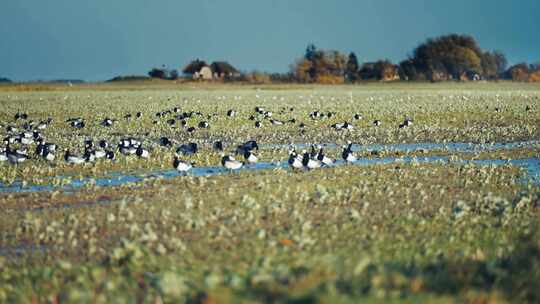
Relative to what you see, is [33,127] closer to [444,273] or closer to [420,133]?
[420,133]

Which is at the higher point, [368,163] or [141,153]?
[141,153]

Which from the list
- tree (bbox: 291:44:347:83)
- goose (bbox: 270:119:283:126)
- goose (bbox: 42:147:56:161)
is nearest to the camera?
goose (bbox: 42:147:56:161)

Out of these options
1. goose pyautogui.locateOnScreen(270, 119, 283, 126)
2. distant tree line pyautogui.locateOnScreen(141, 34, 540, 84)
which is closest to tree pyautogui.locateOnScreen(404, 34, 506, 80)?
distant tree line pyautogui.locateOnScreen(141, 34, 540, 84)

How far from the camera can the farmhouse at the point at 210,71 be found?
495 feet

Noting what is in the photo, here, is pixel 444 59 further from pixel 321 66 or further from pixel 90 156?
pixel 90 156

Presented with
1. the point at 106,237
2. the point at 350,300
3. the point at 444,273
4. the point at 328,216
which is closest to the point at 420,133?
the point at 328,216

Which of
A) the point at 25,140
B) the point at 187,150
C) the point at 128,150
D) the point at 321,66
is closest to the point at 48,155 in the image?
the point at 128,150

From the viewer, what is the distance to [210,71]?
156 m

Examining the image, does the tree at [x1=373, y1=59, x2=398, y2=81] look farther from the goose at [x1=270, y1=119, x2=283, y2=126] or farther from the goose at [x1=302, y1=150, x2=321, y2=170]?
the goose at [x1=302, y1=150, x2=321, y2=170]

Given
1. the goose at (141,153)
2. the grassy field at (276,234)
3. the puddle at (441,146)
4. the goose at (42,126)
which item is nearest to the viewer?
the grassy field at (276,234)

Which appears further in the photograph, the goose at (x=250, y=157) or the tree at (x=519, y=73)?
the tree at (x=519, y=73)

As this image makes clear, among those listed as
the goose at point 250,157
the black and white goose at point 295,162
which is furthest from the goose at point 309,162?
the goose at point 250,157

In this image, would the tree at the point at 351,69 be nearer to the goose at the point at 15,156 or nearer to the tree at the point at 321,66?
the tree at the point at 321,66

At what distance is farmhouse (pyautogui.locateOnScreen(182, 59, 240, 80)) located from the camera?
15100cm
